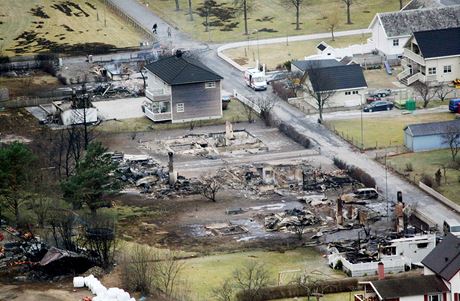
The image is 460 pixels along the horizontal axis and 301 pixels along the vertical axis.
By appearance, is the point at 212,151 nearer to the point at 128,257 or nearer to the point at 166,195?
the point at 166,195

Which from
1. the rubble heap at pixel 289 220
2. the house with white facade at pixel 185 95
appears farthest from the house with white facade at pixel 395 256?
the house with white facade at pixel 185 95

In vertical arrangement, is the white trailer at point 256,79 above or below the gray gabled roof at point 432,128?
above

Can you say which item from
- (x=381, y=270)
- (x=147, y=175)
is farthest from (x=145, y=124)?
(x=381, y=270)

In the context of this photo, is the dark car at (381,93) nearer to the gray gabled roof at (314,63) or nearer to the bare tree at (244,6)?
the gray gabled roof at (314,63)

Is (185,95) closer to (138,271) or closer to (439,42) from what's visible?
(439,42)

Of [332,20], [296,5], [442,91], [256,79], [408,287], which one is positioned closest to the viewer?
[408,287]

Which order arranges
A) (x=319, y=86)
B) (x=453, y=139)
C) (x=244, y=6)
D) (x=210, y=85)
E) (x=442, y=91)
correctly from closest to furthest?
(x=453, y=139) < (x=319, y=86) < (x=210, y=85) < (x=442, y=91) < (x=244, y=6)
